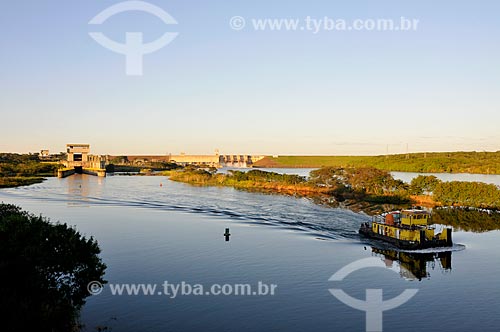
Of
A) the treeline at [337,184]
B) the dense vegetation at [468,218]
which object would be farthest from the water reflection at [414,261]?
the treeline at [337,184]

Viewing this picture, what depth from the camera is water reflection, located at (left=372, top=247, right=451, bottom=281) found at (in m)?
34.9

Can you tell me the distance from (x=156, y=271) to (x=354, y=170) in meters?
69.5

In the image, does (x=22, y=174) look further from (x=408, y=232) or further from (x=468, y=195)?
(x=408, y=232)

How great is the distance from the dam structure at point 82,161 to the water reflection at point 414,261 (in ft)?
460

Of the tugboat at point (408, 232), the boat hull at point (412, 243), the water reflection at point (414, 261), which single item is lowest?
the water reflection at point (414, 261)

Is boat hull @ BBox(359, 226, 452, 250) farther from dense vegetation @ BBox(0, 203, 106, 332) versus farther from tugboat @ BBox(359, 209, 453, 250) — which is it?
dense vegetation @ BBox(0, 203, 106, 332)

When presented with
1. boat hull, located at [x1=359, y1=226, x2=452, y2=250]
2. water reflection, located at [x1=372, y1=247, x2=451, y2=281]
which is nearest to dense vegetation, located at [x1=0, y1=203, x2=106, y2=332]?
water reflection, located at [x1=372, y1=247, x2=451, y2=281]

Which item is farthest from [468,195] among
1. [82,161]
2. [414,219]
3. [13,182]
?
[82,161]

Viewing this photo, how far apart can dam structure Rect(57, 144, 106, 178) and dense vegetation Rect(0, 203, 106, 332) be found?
488 ft

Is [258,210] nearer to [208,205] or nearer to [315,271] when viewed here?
[208,205]

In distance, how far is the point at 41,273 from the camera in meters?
21.4

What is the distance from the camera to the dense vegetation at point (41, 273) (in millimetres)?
17781

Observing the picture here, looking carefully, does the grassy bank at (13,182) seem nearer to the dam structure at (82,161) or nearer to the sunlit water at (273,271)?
the sunlit water at (273,271)

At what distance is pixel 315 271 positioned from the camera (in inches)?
1345
